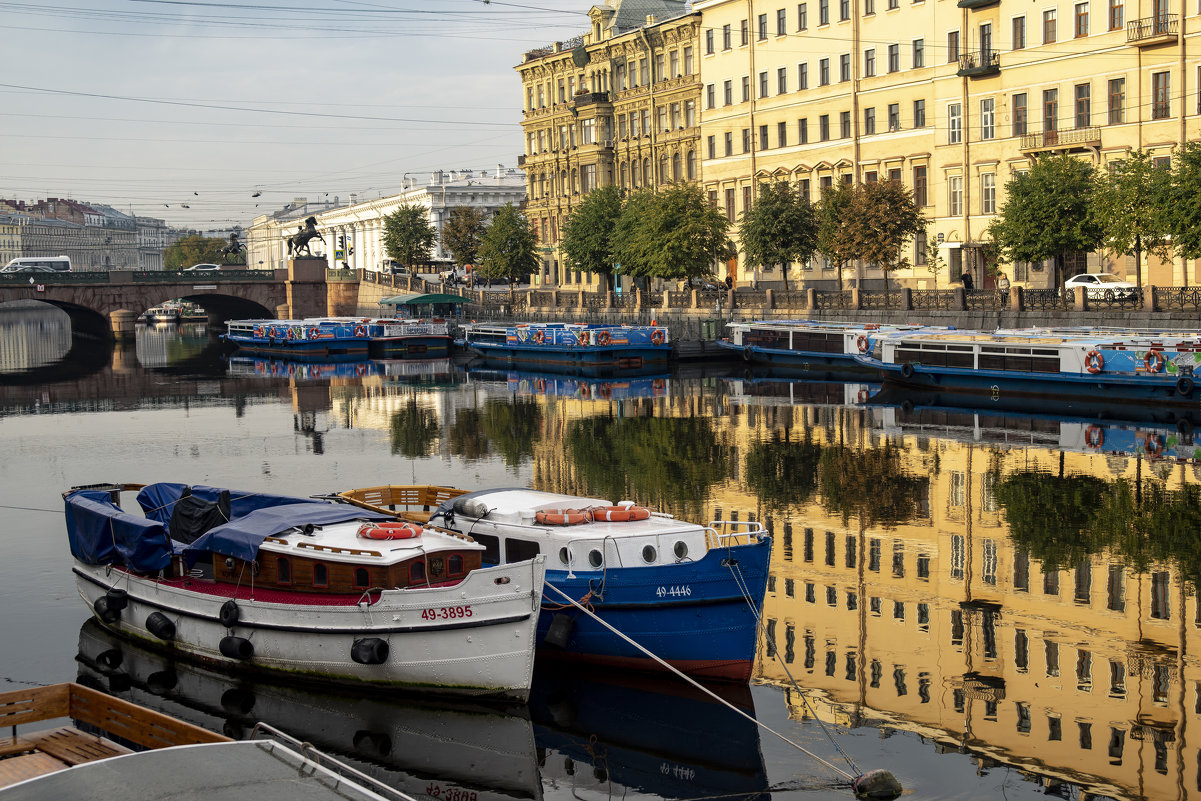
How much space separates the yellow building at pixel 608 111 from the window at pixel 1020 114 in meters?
29.8

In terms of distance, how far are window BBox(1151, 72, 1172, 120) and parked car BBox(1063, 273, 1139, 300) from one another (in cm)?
766

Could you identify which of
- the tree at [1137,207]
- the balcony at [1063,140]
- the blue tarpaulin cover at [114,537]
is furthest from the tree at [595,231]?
the blue tarpaulin cover at [114,537]

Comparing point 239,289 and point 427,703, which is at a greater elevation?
point 239,289

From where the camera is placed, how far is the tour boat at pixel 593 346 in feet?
224

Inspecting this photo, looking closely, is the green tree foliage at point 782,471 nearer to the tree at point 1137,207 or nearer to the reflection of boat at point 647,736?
the reflection of boat at point 647,736

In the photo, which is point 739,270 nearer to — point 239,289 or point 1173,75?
point 1173,75

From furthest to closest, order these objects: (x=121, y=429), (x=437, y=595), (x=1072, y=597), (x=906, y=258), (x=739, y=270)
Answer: (x=739, y=270) → (x=906, y=258) → (x=121, y=429) → (x=1072, y=597) → (x=437, y=595)

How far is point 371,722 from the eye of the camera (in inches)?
686

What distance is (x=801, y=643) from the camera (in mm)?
19203

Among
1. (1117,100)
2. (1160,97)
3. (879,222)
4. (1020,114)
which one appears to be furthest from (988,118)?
(1160,97)

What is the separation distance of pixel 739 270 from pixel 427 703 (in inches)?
2877

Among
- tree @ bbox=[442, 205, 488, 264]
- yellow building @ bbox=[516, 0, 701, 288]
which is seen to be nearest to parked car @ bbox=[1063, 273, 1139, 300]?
yellow building @ bbox=[516, 0, 701, 288]

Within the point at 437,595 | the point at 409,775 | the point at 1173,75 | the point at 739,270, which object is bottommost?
the point at 409,775

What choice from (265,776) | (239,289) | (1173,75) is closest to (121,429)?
(265,776)
